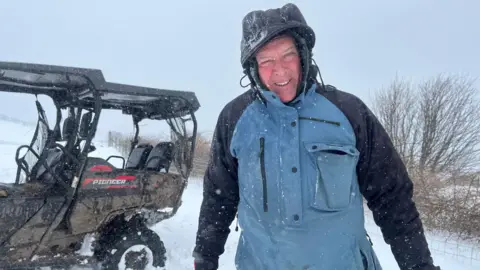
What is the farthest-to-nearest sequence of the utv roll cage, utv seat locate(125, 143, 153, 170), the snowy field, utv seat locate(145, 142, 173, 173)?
utv seat locate(125, 143, 153, 170)
the snowy field
utv seat locate(145, 142, 173, 173)
the utv roll cage

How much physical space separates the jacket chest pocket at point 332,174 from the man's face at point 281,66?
1.05 feet

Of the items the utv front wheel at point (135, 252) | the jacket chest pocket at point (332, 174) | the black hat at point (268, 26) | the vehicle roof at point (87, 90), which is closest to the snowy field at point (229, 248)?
the utv front wheel at point (135, 252)

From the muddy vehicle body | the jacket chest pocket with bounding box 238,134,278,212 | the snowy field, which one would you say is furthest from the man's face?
the snowy field

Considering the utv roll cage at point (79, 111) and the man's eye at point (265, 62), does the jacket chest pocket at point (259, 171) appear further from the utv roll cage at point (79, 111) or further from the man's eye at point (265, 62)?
the utv roll cage at point (79, 111)

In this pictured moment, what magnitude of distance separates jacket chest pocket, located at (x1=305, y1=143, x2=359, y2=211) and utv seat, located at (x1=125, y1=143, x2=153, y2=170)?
411 cm

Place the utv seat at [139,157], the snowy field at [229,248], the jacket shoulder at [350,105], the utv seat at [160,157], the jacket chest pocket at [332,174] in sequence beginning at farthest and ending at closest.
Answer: the utv seat at [139,157] < the snowy field at [229,248] < the utv seat at [160,157] < the jacket shoulder at [350,105] < the jacket chest pocket at [332,174]

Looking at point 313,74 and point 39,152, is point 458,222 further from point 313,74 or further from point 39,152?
point 39,152

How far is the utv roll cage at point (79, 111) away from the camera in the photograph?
403 cm

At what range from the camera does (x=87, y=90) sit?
430 cm

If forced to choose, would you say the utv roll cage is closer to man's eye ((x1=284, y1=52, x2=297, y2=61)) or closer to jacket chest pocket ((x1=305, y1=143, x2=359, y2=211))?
man's eye ((x1=284, y1=52, x2=297, y2=61))

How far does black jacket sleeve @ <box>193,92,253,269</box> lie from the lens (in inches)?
74.7

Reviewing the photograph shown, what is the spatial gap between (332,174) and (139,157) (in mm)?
4175

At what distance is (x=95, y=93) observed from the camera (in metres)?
4.03

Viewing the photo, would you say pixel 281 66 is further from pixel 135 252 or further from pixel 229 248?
pixel 229 248
